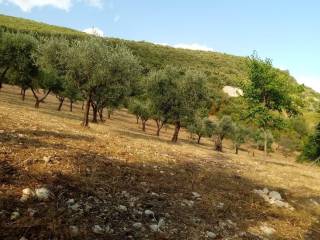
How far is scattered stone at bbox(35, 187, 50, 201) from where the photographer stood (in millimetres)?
10523

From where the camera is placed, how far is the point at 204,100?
52781 millimetres

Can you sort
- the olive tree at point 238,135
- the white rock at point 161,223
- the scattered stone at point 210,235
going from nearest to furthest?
the white rock at point 161,223 < the scattered stone at point 210,235 < the olive tree at point 238,135

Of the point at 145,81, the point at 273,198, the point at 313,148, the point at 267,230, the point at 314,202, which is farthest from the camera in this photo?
the point at 313,148

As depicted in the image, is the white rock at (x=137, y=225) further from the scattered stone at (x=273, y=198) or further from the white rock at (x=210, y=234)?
the scattered stone at (x=273, y=198)

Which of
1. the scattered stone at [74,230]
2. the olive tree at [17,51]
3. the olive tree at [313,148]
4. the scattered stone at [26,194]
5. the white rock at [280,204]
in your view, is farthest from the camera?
the olive tree at [313,148]

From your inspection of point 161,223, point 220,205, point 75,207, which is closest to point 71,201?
point 75,207

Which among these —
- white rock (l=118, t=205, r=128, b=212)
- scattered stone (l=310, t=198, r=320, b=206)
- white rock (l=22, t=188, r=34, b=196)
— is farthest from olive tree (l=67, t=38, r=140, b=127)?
white rock (l=22, t=188, r=34, b=196)

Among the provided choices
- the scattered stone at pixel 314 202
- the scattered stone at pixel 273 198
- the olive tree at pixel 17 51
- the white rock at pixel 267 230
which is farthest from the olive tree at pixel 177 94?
the white rock at pixel 267 230

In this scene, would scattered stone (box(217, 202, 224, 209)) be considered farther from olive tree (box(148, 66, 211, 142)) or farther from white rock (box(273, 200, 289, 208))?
olive tree (box(148, 66, 211, 142))

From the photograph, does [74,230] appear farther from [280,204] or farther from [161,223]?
[280,204]

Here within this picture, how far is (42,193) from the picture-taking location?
1064 cm

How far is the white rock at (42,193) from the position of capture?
414 inches

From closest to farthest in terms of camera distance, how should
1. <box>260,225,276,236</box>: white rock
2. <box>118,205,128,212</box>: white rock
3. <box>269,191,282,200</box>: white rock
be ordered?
1. <box>118,205,128,212</box>: white rock
2. <box>260,225,276,236</box>: white rock
3. <box>269,191,282,200</box>: white rock

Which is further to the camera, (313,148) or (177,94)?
(313,148)
